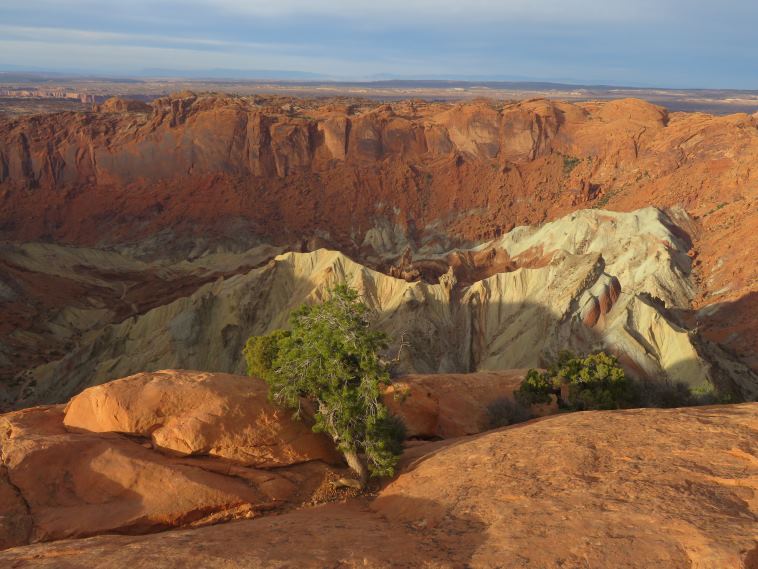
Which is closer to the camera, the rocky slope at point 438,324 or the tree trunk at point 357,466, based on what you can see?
the tree trunk at point 357,466

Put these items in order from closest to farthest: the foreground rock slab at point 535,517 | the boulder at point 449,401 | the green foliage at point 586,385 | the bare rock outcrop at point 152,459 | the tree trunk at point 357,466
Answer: the foreground rock slab at point 535,517 → the bare rock outcrop at point 152,459 → the tree trunk at point 357,466 → the boulder at point 449,401 → the green foliage at point 586,385

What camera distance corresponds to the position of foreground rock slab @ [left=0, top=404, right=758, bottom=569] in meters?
9.09

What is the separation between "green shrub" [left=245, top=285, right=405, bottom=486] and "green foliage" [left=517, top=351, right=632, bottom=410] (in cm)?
973

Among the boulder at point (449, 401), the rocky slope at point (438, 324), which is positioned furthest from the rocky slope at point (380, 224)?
the boulder at point (449, 401)

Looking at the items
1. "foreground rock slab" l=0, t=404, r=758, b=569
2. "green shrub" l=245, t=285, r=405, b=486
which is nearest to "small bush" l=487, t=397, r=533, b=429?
"foreground rock slab" l=0, t=404, r=758, b=569

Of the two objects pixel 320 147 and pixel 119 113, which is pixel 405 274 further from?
pixel 119 113

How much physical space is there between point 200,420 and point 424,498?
19.2 feet

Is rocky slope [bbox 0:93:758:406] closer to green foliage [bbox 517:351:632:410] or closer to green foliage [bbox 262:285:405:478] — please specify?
green foliage [bbox 517:351:632:410]

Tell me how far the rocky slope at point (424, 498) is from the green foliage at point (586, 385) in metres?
6.10

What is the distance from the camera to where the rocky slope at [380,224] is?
39.5 meters

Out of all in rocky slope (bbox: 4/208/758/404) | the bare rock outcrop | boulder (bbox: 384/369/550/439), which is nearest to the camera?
the bare rock outcrop

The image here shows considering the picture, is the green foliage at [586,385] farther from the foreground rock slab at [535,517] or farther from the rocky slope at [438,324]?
the rocky slope at [438,324]

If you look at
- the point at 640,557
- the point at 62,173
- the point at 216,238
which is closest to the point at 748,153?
the point at 216,238

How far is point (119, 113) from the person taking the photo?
91.1 meters
